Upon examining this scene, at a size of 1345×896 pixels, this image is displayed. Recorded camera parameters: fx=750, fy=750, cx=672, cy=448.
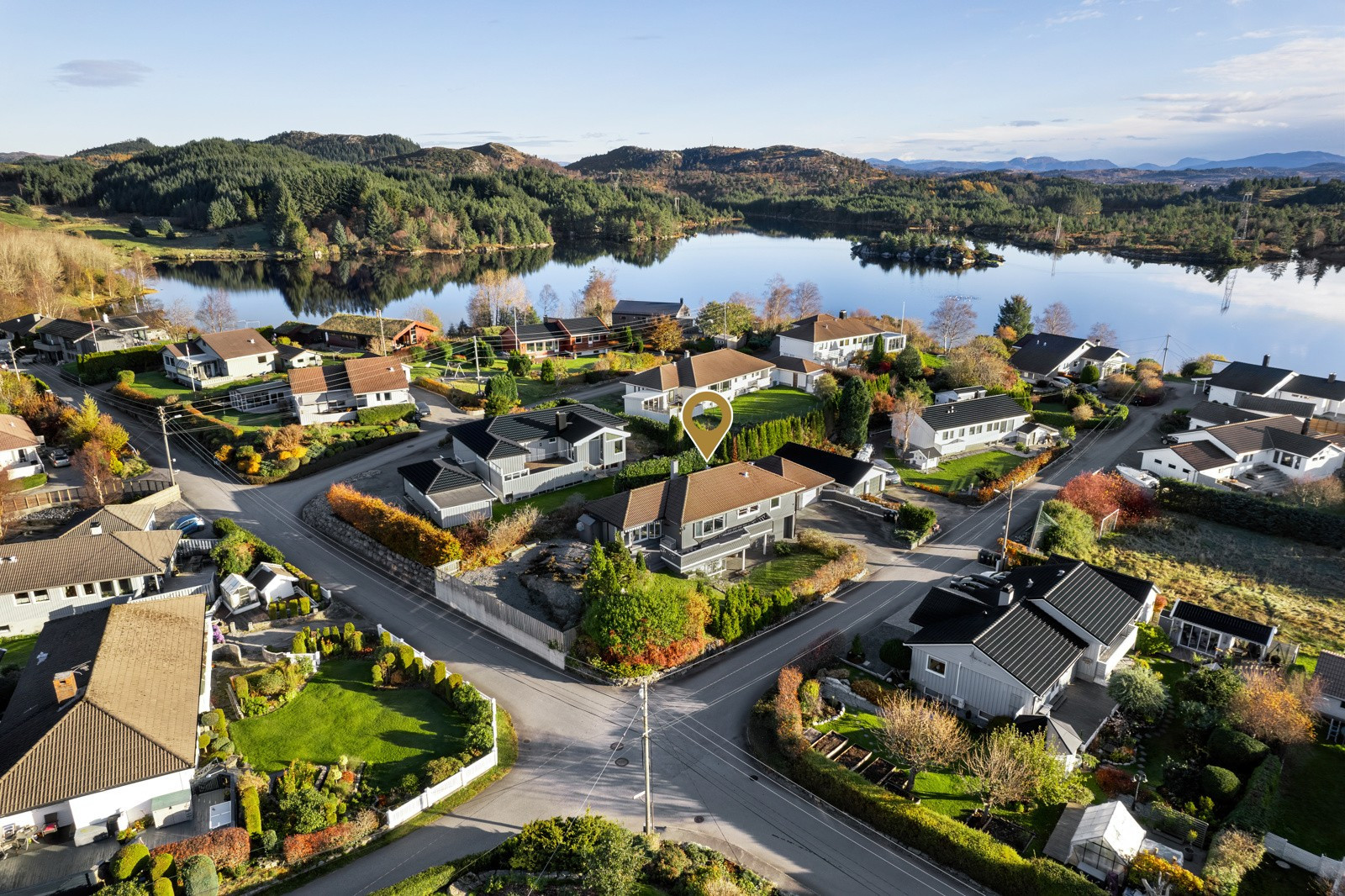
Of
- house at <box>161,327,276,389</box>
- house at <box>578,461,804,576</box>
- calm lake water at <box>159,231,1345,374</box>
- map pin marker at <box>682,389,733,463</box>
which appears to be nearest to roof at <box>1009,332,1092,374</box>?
calm lake water at <box>159,231,1345,374</box>

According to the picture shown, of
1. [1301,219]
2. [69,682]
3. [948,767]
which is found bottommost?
[948,767]

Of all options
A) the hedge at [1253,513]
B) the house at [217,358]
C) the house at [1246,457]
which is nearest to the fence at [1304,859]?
the hedge at [1253,513]

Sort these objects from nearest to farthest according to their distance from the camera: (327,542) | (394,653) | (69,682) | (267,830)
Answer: (267,830), (69,682), (394,653), (327,542)

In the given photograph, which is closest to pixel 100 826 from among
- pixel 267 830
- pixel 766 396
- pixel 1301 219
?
pixel 267 830

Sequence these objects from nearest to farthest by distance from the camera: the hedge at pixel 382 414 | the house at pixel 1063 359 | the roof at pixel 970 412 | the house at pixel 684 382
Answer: the roof at pixel 970 412 → the hedge at pixel 382 414 → the house at pixel 684 382 → the house at pixel 1063 359

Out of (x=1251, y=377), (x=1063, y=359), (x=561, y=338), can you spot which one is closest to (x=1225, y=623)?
(x=1251, y=377)

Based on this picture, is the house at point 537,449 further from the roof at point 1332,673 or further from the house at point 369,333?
the roof at point 1332,673

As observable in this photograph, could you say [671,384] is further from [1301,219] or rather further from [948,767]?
[1301,219]
